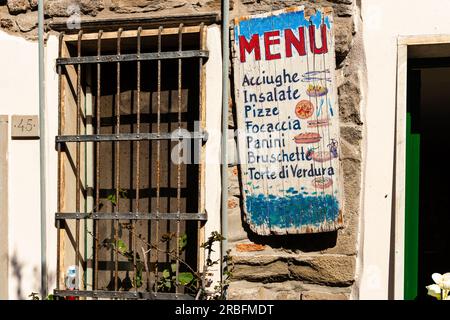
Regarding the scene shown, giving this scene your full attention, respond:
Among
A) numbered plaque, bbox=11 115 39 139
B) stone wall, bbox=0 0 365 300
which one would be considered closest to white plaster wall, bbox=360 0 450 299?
stone wall, bbox=0 0 365 300

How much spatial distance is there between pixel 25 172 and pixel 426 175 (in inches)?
109

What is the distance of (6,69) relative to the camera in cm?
460

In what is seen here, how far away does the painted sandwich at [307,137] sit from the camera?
13.5 feet

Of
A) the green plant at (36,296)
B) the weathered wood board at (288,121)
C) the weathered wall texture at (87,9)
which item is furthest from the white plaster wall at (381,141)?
the green plant at (36,296)

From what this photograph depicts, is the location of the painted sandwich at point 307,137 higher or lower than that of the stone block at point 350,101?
lower

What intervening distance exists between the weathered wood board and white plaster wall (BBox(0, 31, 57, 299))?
46.4 inches

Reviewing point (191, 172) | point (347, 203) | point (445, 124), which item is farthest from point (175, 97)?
point (445, 124)

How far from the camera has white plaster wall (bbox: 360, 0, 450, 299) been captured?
411cm

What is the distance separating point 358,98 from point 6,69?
2.10m

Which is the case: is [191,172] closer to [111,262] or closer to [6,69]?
[111,262]

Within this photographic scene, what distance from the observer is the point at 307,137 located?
162 inches

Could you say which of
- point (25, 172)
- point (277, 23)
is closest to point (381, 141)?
point (277, 23)

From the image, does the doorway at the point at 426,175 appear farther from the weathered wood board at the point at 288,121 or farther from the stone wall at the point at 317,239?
the weathered wood board at the point at 288,121

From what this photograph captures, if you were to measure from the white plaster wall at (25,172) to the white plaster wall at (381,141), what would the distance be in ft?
6.01
